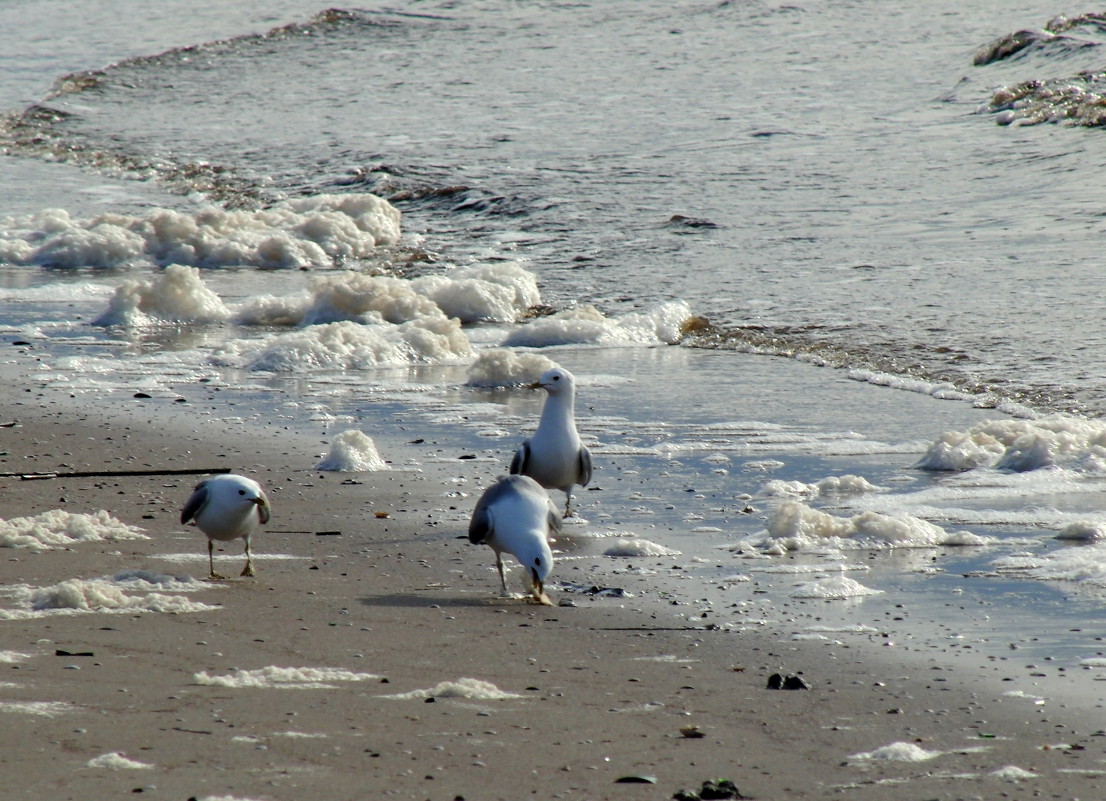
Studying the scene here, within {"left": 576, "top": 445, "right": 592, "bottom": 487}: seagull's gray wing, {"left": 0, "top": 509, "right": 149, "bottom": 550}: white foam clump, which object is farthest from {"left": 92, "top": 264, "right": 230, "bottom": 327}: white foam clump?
{"left": 576, "top": 445, "right": 592, "bottom": 487}: seagull's gray wing

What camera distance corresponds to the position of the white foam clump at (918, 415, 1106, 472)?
25.3 ft

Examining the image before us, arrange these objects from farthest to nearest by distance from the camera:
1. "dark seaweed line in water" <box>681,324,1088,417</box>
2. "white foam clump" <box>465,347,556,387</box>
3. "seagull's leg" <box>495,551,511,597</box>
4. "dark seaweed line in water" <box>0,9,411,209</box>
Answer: "dark seaweed line in water" <box>0,9,411,209</box> → "white foam clump" <box>465,347,556,387</box> → "dark seaweed line in water" <box>681,324,1088,417</box> → "seagull's leg" <box>495,551,511,597</box>

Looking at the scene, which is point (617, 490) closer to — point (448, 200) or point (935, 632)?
point (935, 632)

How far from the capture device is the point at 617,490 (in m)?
7.57

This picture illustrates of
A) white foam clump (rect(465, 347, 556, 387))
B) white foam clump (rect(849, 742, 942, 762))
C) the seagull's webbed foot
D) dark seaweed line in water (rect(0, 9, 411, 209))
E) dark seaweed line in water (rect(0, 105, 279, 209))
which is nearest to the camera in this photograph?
white foam clump (rect(849, 742, 942, 762))

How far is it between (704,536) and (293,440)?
302 cm

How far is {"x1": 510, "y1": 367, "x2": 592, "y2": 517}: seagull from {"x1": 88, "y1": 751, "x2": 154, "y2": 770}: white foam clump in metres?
3.63

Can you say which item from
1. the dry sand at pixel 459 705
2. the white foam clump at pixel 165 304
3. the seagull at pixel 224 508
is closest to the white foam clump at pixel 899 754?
the dry sand at pixel 459 705

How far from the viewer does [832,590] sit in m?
5.73

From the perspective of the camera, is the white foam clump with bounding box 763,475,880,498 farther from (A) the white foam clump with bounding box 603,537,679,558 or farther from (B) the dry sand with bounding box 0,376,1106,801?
(B) the dry sand with bounding box 0,376,1106,801

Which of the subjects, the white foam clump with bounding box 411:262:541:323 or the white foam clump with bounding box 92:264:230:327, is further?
the white foam clump with bounding box 411:262:541:323

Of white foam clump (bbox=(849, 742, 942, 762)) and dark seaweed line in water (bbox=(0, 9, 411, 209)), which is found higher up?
dark seaweed line in water (bbox=(0, 9, 411, 209))

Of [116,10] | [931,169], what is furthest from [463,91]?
[116,10]

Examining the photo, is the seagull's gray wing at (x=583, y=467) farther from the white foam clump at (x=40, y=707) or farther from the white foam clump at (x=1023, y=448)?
the white foam clump at (x=40, y=707)
